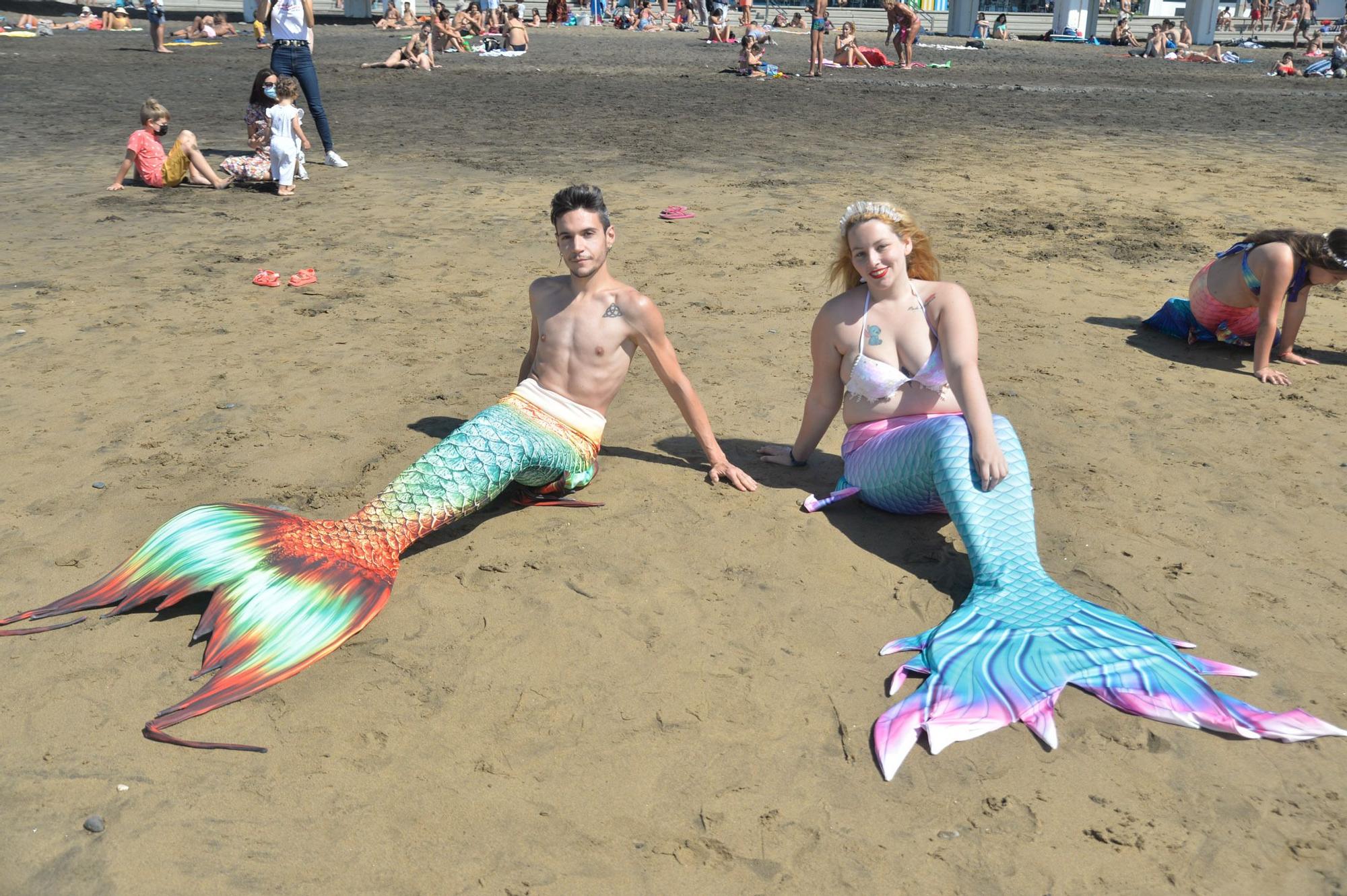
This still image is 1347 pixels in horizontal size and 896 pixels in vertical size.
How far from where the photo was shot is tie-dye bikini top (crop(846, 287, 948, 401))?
12.9 ft

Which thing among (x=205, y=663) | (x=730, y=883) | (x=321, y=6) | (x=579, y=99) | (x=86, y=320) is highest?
(x=321, y=6)

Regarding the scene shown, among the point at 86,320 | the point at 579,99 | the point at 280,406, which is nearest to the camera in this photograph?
the point at 280,406

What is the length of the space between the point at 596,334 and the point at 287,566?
1.48 metres

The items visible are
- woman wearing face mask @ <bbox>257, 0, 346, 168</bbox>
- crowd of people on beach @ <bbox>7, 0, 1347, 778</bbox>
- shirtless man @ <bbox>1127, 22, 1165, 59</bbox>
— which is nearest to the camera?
crowd of people on beach @ <bbox>7, 0, 1347, 778</bbox>

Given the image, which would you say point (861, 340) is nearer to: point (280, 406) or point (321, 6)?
point (280, 406)

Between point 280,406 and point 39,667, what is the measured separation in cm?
210

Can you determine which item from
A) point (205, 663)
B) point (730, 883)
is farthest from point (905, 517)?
point (205, 663)

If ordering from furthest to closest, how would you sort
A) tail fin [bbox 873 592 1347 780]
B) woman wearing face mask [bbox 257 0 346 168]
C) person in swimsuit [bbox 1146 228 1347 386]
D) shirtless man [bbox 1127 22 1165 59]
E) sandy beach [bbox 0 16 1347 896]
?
shirtless man [bbox 1127 22 1165 59] → woman wearing face mask [bbox 257 0 346 168] → person in swimsuit [bbox 1146 228 1347 386] → tail fin [bbox 873 592 1347 780] → sandy beach [bbox 0 16 1347 896]

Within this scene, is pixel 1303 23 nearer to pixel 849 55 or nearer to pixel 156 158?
pixel 849 55

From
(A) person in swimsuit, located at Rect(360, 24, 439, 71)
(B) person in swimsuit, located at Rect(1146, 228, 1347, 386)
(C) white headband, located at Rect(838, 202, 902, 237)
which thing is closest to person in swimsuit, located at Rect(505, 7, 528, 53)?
(A) person in swimsuit, located at Rect(360, 24, 439, 71)

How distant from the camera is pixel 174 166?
9680 mm

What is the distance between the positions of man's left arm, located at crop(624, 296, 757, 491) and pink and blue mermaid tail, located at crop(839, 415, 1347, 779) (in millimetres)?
902

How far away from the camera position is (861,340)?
13.2ft

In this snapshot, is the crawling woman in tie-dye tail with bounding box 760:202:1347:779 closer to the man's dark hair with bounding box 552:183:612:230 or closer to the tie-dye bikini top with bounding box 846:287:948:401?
the tie-dye bikini top with bounding box 846:287:948:401
